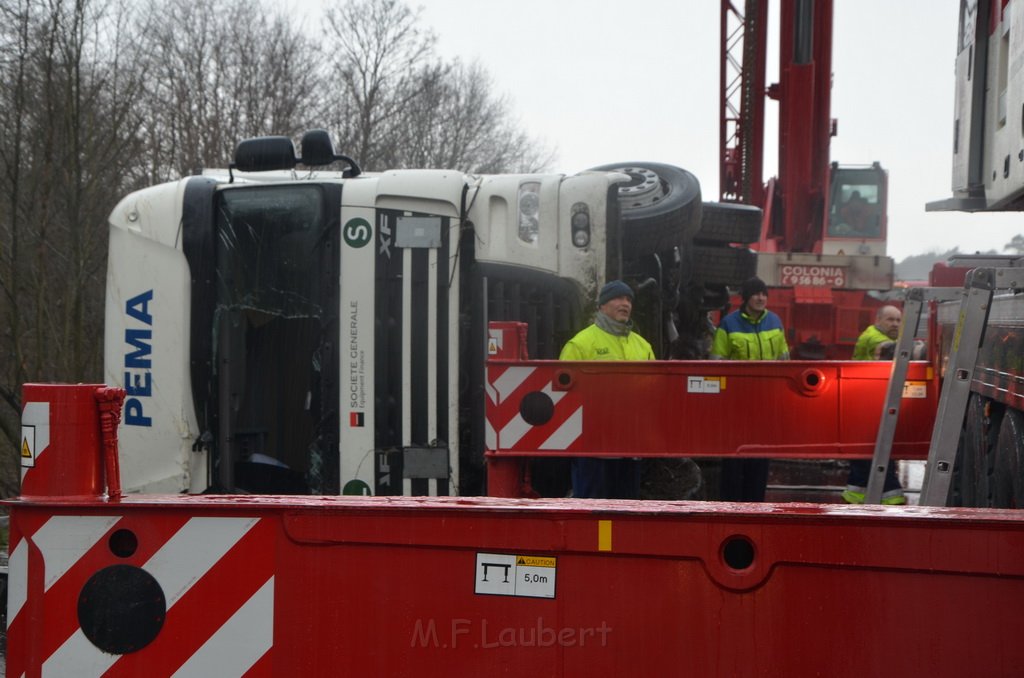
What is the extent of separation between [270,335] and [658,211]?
7.17ft

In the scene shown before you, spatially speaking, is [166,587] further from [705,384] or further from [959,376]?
[705,384]

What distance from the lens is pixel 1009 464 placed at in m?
3.76

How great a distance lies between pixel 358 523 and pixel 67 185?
1050 centimetres

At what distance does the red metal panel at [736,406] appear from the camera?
17.7 ft

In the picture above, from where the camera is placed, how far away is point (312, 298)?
6047 mm

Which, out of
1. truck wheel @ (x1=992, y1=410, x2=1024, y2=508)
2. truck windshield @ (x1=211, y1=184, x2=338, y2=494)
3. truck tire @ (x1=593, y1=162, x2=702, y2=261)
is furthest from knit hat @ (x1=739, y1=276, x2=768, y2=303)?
truck wheel @ (x1=992, y1=410, x2=1024, y2=508)

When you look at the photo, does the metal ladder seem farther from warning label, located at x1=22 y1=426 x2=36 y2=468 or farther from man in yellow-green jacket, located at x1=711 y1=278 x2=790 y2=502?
man in yellow-green jacket, located at x1=711 y1=278 x2=790 y2=502

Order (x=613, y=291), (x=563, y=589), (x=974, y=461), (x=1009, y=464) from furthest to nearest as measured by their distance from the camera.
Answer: (x=613, y=291)
(x=974, y=461)
(x=1009, y=464)
(x=563, y=589)

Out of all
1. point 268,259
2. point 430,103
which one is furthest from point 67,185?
point 430,103

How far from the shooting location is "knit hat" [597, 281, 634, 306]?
593cm

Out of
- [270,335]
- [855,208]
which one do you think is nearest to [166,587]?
[270,335]

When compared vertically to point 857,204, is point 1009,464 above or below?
below

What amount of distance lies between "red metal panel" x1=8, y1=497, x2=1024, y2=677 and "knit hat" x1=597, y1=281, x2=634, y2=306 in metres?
3.08

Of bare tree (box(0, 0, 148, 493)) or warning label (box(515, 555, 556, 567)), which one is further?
bare tree (box(0, 0, 148, 493))
